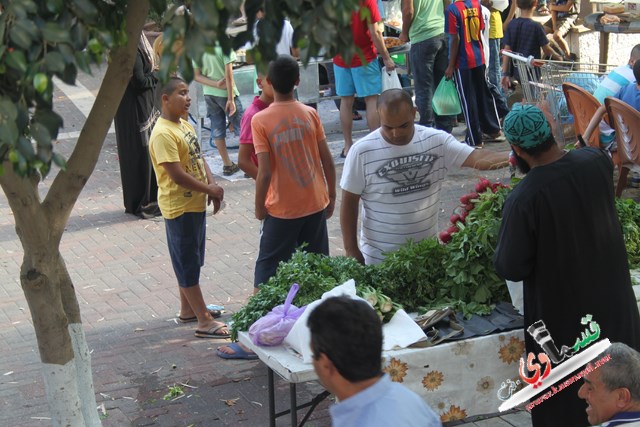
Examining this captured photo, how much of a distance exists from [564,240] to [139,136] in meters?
6.21

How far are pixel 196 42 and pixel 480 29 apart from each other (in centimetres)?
886

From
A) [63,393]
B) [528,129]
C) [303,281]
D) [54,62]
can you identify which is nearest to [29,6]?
[54,62]

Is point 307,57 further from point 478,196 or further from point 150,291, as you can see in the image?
point 150,291

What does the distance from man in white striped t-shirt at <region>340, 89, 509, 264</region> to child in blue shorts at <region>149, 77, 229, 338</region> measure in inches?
54.1

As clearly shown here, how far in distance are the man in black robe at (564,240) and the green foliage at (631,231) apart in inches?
46.0

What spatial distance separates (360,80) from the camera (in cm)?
1116

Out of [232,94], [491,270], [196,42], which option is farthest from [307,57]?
[232,94]

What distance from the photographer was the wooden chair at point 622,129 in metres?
8.15

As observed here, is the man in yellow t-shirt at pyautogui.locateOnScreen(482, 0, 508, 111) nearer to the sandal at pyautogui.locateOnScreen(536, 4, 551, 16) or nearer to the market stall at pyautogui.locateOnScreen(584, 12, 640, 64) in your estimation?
the market stall at pyautogui.locateOnScreen(584, 12, 640, 64)

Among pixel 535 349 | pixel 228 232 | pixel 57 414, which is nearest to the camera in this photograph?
pixel 57 414

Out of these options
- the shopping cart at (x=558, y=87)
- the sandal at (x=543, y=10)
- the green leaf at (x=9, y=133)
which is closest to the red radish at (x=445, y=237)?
the green leaf at (x=9, y=133)

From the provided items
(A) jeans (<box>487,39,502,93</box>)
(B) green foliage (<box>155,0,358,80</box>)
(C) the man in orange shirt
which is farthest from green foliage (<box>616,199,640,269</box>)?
(A) jeans (<box>487,39,502,93</box>)

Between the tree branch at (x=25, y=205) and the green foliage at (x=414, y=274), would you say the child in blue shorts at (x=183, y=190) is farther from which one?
the tree branch at (x=25, y=205)

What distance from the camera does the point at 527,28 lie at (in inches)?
475
